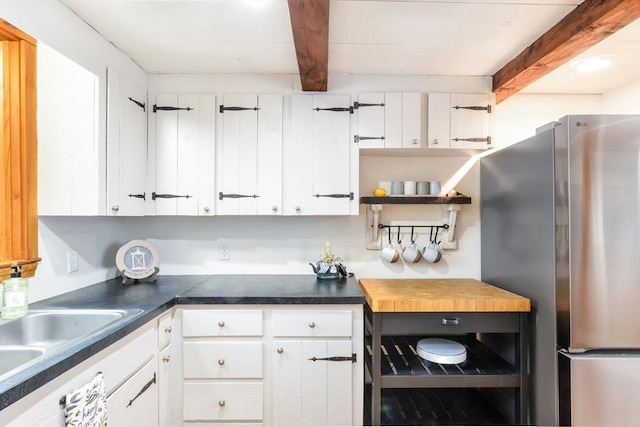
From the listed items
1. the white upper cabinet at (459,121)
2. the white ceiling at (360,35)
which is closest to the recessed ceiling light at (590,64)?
the white ceiling at (360,35)

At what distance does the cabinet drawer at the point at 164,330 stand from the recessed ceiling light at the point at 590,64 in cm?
281

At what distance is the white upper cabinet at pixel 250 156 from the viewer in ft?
7.27

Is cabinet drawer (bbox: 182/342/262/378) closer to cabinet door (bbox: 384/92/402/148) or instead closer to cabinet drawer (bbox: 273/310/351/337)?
cabinet drawer (bbox: 273/310/351/337)

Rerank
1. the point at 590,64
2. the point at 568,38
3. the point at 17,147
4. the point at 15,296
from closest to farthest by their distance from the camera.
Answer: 1. the point at 15,296
2. the point at 17,147
3. the point at 568,38
4. the point at 590,64

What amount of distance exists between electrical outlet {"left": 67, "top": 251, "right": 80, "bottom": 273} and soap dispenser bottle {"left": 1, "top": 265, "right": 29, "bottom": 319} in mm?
440

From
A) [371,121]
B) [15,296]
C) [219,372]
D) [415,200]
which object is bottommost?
[219,372]

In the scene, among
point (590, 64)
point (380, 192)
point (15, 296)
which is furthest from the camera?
point (380, 192)

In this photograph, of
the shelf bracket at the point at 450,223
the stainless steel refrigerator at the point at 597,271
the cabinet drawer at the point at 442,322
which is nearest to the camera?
the stainless steel refrigerator at the point at 597,271

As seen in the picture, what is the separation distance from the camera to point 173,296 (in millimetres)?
1841

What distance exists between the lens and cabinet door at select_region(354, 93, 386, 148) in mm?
2205

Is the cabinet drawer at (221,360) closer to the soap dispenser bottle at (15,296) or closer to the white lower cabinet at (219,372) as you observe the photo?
the white lower cabinet at (219,372)

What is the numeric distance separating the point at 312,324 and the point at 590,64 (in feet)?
7.57

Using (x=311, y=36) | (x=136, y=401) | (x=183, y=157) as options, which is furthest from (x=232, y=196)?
(x=136, y=401)

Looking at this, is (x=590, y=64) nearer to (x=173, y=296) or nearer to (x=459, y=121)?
(x=459, y=121)
